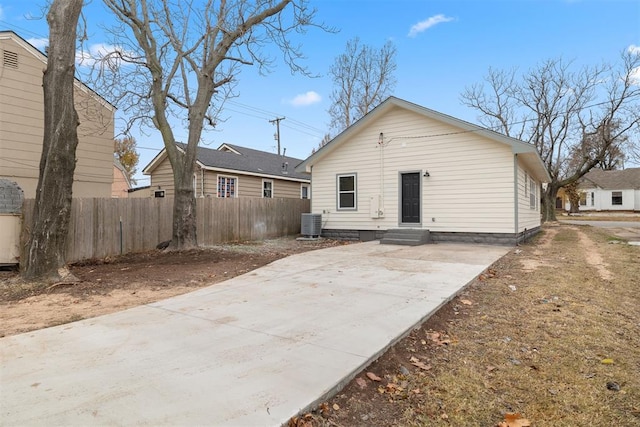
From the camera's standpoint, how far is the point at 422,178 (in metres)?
11.9

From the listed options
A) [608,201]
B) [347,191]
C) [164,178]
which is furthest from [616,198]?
[164,178]

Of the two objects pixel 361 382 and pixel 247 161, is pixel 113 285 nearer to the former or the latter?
pixel 361 382

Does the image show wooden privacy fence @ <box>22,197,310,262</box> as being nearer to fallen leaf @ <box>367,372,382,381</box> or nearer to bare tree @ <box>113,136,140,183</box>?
fallen leaf @ <box>367,372,382,381</box>

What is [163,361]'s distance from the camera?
9.41ft

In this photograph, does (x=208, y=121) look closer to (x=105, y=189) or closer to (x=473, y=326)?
(x=105, y=189)

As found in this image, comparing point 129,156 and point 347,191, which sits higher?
point 129,156

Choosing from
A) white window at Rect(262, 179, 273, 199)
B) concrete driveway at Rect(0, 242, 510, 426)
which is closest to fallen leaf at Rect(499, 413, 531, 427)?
concrete driveway at Rect(0, 242, 510, 426)

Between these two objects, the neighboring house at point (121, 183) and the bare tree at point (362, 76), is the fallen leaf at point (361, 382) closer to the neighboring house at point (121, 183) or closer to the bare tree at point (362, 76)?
the bare tree at point (362, 76)

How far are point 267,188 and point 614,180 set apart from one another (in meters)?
44.4

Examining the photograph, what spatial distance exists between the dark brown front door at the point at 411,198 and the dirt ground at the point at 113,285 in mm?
5055

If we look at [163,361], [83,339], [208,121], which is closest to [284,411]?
[163,361]

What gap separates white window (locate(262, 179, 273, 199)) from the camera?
1927 centimetres

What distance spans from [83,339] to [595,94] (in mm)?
28869

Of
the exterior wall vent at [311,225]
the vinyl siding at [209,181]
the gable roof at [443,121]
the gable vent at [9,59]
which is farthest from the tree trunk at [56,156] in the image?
the vinyl siding at [209,181]
